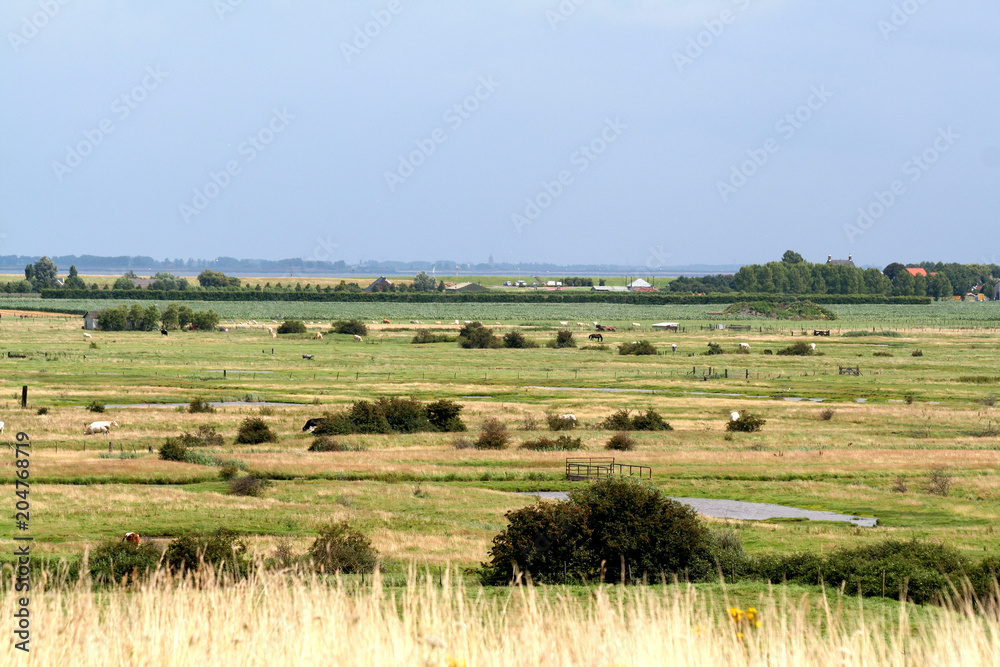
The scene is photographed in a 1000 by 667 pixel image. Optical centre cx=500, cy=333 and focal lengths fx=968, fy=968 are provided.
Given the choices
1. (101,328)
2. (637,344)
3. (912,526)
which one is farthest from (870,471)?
(101,328)

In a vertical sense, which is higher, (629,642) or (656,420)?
(629,642)

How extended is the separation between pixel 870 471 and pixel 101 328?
121 metres

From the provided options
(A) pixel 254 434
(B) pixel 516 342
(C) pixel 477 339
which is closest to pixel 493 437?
(A) pixel 254 434

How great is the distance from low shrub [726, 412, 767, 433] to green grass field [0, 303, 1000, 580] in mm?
773

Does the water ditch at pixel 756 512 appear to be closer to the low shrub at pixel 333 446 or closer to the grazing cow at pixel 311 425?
the low shrub at pixel 333 446

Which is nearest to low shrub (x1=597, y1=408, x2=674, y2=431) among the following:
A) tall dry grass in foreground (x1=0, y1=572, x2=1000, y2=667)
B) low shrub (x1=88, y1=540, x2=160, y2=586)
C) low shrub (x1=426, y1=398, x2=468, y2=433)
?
low shrub (x1=426, y1=398, x2=468, y2=433)

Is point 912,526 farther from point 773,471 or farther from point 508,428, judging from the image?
point 508,428

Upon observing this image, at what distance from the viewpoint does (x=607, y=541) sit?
2359cm

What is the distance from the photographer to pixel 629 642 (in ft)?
22.6

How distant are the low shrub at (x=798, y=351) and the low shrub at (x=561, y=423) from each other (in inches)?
2415

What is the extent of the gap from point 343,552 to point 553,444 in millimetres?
29083

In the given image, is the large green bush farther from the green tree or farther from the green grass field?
the green tree

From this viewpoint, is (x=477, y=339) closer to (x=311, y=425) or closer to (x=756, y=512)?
(x=311, y=425)

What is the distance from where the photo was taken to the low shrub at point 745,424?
57.3 m
